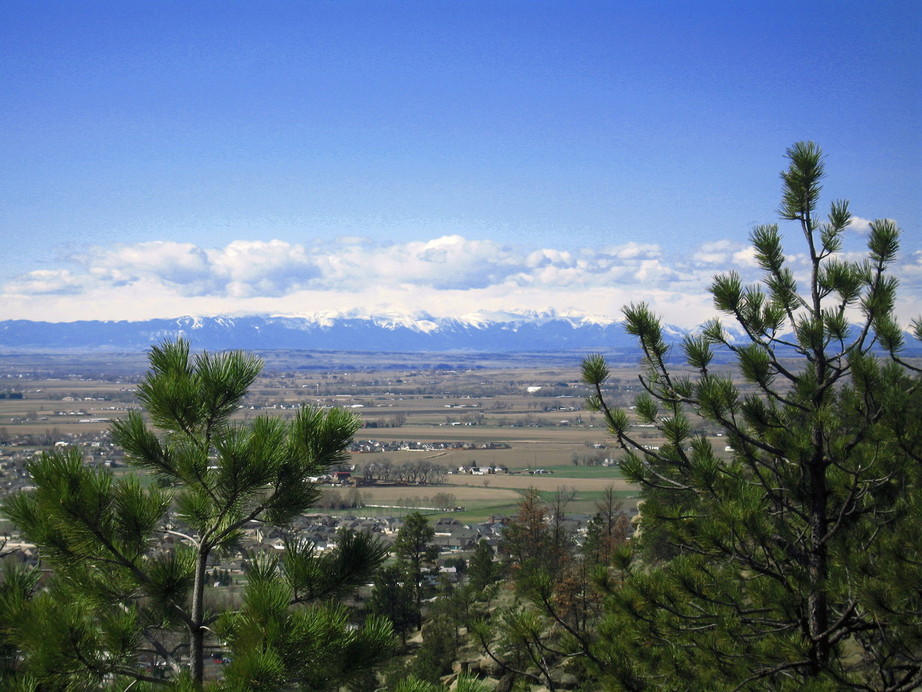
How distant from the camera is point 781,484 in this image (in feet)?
17.7

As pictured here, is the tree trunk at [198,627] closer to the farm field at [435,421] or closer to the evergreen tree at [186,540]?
the evergreen tree at [186,540]

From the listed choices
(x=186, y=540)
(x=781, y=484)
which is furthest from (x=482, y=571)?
(x=186, y=540)

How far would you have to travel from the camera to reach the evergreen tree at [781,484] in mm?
4738

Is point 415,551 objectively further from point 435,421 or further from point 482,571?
point 435,421

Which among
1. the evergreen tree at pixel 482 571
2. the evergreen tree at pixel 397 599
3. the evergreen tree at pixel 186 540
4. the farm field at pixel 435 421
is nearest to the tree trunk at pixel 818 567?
the farm field at pixel 435 421

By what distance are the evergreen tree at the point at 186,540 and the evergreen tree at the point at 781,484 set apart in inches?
88.1

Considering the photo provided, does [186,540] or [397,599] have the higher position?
[186,540]

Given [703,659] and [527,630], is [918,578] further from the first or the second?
[527,630]

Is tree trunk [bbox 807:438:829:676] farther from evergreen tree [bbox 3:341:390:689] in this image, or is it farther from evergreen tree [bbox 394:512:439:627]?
evergreen tree [bbox 394:512:439:627]

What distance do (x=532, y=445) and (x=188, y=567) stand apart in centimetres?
6523

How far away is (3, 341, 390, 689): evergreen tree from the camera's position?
3.59 metres

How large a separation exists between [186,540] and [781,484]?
13.1 ft

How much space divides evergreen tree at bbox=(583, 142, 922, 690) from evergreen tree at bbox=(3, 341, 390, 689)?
2237 mm

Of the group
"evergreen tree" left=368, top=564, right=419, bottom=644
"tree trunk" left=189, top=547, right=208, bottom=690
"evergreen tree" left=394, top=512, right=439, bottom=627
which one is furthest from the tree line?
"evergreen tree" left=394, top=512, right=439, bottom=627
